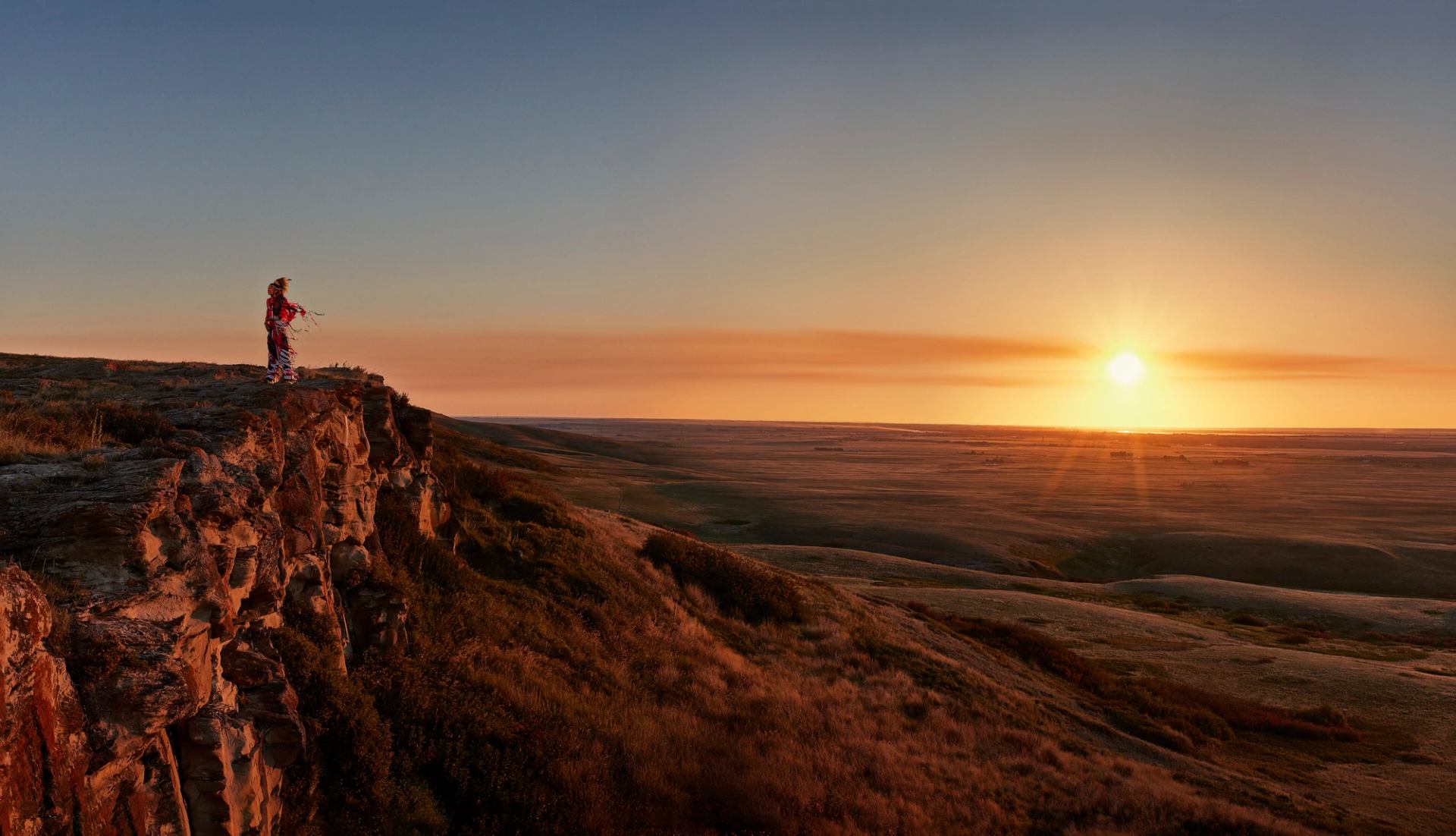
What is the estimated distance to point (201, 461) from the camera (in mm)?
9570

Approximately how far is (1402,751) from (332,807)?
2957cm

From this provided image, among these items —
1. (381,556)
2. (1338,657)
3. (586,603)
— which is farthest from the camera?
(1338,657)

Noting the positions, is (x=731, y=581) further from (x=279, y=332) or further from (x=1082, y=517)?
(x=1082, y=517)

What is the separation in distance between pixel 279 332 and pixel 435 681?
25.9ft

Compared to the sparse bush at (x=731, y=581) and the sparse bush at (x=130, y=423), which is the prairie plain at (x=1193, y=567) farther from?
the sparse bush at (x=130, y=423)

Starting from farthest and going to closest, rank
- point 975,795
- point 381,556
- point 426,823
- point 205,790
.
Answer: point 975,795 < point 381,556 < point 426,823 < point 205,790

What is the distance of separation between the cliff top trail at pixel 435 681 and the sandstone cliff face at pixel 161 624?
32 millimetres

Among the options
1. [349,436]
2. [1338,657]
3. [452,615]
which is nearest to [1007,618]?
[1338,657]

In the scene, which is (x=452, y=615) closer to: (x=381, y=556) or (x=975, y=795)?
(x=381, y=556)

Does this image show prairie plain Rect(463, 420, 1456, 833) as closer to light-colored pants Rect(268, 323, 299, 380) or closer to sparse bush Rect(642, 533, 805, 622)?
sparse bush Rect(642, 533, 805, 622)

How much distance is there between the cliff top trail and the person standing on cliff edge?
852mm

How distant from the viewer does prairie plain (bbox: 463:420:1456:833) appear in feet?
81.6

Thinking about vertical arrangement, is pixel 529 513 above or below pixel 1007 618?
above

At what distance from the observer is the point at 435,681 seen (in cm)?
1270
